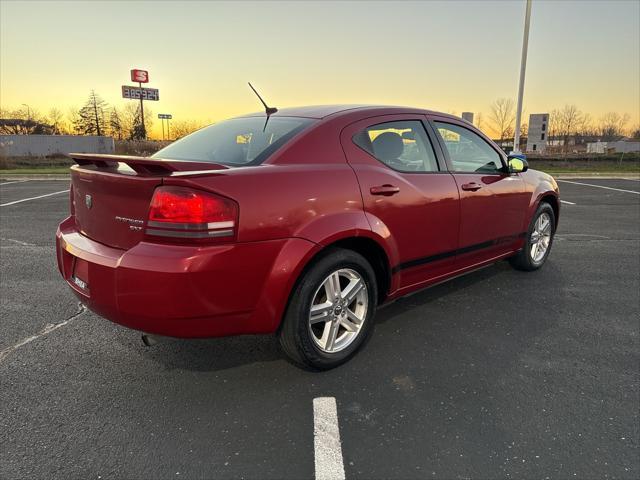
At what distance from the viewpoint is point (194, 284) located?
2225 mm

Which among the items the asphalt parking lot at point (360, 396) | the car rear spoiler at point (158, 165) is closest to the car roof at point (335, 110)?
the car rear spoiler at point (158, 165)

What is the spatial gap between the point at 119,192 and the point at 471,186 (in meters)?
2.65

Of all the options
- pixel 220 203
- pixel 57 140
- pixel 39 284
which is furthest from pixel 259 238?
pixel 57 140

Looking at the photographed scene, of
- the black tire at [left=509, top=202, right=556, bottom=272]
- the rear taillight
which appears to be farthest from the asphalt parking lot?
the rear taillight

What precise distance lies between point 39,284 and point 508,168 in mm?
4607

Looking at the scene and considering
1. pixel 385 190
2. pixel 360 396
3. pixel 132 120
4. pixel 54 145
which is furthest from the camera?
pixel 132 120

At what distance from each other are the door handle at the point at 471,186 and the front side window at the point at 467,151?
0.42ft

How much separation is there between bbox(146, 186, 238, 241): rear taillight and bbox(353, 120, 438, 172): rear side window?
1.16m

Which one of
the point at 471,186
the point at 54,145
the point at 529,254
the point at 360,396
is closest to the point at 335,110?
the point at 471,186

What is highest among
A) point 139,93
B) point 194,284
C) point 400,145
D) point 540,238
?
point 139,93

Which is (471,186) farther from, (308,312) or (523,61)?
(523,61)

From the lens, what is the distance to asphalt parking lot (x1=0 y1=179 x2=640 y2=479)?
2090mm

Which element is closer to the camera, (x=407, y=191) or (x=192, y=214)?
(x=192, y=214)

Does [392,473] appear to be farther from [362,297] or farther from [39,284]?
[39,284]
